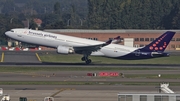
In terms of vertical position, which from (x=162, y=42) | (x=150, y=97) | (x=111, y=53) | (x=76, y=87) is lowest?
(x=150, y=97)

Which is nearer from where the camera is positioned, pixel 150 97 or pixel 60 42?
pixel 150 97

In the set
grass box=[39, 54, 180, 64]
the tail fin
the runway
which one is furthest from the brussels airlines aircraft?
the runway

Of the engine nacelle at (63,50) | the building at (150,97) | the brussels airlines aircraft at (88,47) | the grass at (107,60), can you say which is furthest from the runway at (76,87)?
the grass at (107,60)

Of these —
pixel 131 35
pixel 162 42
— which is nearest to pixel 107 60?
pixel 162 42

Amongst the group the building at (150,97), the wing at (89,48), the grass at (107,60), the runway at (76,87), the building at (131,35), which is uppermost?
the building at (131,35)

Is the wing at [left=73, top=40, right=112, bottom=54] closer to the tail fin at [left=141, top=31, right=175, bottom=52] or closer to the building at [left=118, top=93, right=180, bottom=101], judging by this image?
the tail fin at [left=141, top=31, right=175, bottom=52]

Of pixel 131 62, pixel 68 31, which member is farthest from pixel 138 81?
pixel 68 31

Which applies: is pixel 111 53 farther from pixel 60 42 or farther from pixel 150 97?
pixel 150 97

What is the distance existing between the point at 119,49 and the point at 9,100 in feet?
162

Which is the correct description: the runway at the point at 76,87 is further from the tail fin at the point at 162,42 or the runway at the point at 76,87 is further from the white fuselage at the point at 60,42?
the white fuselage at the point at 60,42

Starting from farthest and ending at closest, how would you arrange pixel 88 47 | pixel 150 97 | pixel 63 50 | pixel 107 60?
pixel 107 60
pixel 88 47
pixel 63 50
pixel 150 97

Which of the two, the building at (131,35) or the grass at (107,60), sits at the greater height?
the building at (131,35)

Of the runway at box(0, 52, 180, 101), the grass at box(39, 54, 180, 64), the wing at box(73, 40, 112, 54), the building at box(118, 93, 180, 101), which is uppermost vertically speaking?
the wing at box(73, 40, 112, 54)

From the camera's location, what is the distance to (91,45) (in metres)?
98.4
